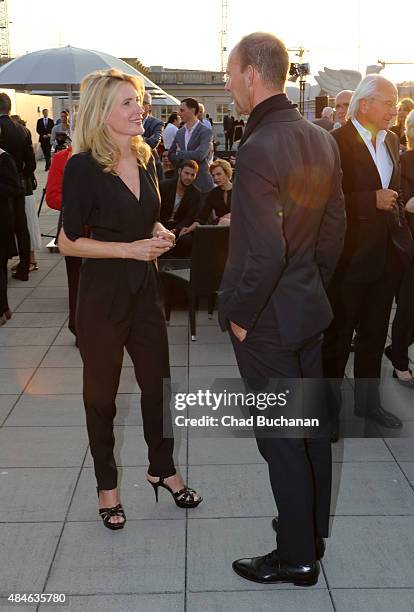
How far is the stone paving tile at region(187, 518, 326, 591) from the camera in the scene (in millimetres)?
2830

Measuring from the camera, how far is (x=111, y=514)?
3244 mm

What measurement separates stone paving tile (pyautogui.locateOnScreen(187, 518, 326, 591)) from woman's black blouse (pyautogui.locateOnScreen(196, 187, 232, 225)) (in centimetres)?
452

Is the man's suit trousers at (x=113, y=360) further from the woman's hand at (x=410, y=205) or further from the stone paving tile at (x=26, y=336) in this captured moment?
the stone paving tile at (x=26, y=336)

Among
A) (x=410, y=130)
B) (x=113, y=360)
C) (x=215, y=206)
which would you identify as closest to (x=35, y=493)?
(x=113, y=360)

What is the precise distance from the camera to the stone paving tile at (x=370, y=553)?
9.33ft

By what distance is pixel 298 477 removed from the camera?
2688 millimetres

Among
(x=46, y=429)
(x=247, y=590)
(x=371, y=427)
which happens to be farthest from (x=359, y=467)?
(x=46, y=429)

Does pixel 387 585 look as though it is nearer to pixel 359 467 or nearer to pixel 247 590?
pixel 247 590

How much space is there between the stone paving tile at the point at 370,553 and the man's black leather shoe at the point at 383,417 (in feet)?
3.39

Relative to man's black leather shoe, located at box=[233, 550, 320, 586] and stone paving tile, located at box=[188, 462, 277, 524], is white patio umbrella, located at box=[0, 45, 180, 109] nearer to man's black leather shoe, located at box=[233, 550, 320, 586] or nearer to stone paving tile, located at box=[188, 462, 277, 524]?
stone paving tile, located at box=[188, 462, 277, 524]

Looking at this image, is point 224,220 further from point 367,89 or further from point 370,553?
point 370,553

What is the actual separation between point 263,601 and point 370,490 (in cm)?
103

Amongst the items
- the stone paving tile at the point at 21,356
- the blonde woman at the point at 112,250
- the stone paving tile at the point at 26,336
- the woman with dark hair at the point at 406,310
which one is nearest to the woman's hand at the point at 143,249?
the blonde woman at the point at 112,250

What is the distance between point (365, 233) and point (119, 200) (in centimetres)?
163
